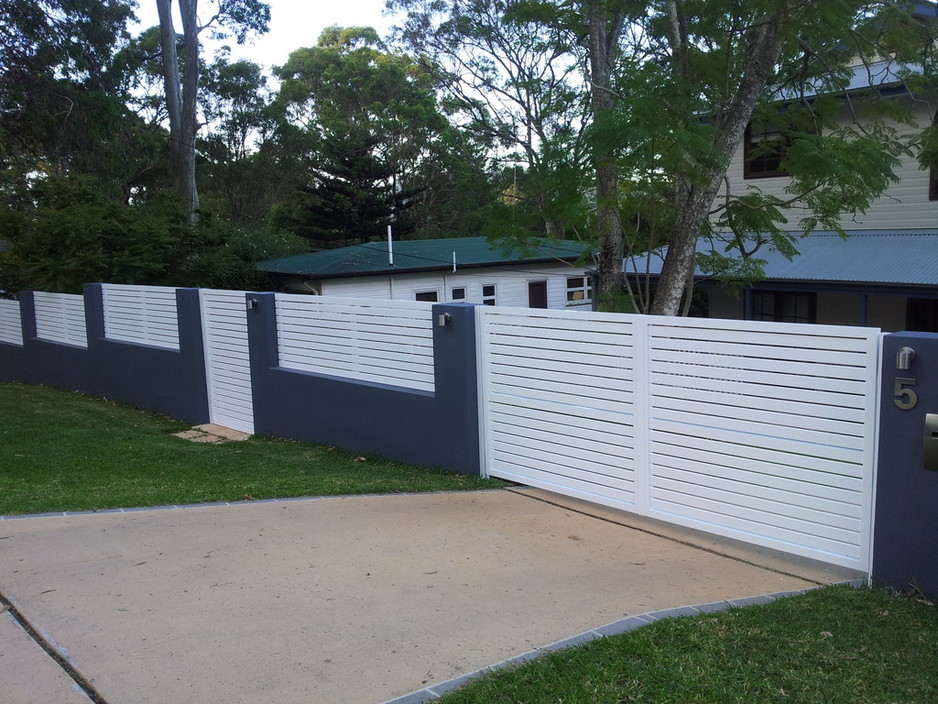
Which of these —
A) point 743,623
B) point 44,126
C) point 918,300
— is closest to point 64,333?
point 44,126

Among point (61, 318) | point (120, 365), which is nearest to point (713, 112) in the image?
point (120, 365)

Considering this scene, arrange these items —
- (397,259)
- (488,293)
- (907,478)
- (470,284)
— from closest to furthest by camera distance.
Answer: (907,478) → (397,259) → (470,284) → (488,293)

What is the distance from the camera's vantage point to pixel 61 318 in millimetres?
16109

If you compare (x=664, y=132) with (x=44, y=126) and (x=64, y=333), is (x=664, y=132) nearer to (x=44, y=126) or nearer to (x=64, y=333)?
(x=64, y=333)

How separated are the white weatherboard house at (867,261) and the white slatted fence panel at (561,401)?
7.43 metres

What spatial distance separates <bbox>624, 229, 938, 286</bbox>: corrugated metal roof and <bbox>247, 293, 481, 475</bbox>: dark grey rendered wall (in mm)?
7049

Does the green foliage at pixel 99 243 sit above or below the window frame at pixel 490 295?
above

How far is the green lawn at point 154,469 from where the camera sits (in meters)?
7.45

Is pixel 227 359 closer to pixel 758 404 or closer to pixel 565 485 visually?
pixel 565 485

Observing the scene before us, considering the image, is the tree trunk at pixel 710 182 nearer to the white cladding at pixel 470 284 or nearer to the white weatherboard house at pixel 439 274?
the white weatherboard house at pixel 439 274

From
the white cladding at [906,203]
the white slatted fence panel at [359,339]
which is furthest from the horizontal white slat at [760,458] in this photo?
the white cladding at [906,203]

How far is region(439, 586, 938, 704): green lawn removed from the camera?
144 inches

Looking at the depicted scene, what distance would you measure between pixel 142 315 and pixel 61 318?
11.2 ft

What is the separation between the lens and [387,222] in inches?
1667
